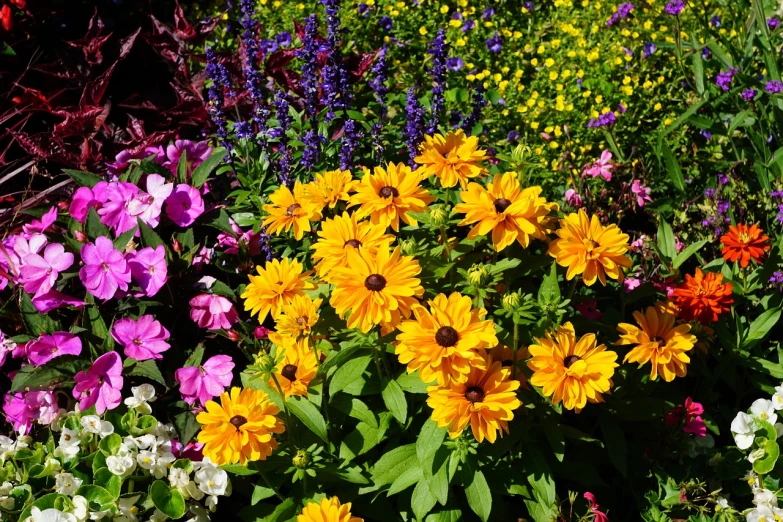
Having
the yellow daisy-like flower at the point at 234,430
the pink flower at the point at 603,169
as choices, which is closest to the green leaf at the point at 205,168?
the yellow daisy-like flower at the point at 234,430

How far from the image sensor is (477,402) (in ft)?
5.14

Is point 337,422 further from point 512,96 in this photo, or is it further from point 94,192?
point 512,96

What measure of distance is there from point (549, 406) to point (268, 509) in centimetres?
81

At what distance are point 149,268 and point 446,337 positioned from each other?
106 centimetres

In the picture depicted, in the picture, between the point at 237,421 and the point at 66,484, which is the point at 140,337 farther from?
the point at 237,421

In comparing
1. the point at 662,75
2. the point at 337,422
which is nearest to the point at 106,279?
the point at 337,422

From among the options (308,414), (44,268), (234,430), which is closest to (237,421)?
(234,430)

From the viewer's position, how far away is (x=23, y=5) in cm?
314

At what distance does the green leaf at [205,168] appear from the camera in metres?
2.46

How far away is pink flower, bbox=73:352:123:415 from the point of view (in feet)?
6.82

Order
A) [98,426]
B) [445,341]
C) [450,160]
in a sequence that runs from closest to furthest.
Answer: [445,341] → [450,160] → [98,426]

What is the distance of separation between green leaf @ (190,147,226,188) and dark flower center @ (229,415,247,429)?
1.02 m

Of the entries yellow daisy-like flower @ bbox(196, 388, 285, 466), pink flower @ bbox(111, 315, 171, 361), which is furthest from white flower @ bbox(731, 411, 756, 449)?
pink flower @ bbox(111, 315, 171, 361)

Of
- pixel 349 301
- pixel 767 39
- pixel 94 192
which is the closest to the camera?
pixel 349 301
